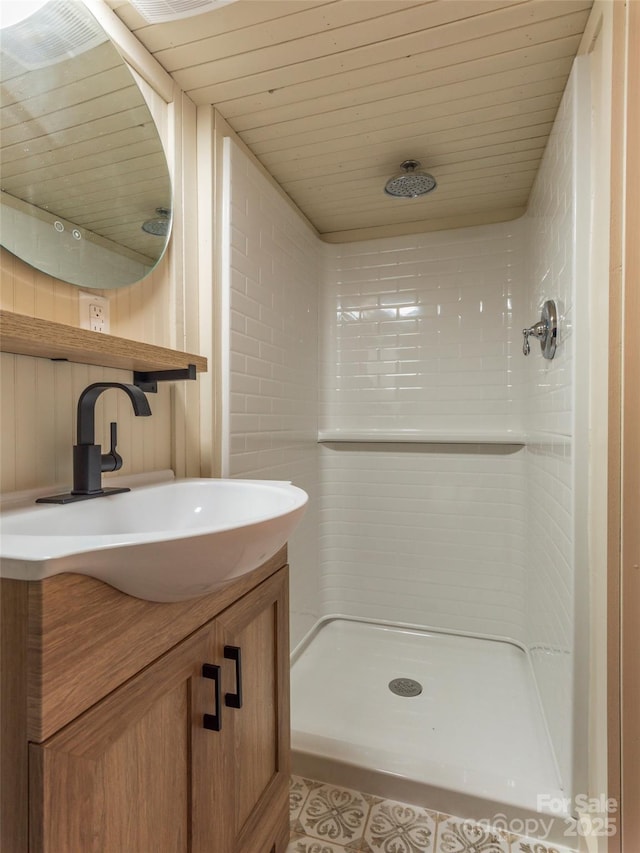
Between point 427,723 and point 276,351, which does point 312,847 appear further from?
point 276,351

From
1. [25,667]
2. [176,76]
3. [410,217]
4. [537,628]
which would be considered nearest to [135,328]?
[176,76]

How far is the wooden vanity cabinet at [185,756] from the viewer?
529mm

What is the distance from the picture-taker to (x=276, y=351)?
1812 mm

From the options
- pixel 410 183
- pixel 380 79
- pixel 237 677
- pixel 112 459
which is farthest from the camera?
pixel 410 183

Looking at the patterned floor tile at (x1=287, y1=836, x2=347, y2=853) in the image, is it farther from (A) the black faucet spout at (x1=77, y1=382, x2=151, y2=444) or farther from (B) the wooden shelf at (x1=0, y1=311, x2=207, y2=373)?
(B) the wooden shelf at (x1=0, y1=311, x2=207, y2=373)

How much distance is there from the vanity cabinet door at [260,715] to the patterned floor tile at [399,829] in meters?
0.24

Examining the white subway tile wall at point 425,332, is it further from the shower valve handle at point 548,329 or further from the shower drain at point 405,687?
the shower drain at point 405,687

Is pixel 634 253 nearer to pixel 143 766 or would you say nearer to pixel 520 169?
pixel 520 169

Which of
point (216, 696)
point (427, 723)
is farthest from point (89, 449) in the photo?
point (427, 723)

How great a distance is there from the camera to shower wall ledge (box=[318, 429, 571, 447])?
6.82ft

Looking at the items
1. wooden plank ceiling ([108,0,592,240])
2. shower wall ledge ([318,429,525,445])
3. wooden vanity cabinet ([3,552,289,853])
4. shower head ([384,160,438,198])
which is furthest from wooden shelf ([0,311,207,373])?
shower wall ledge ([318,429,525,445])

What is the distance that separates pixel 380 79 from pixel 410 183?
509 millimetres

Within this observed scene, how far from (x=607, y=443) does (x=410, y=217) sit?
62.2 inches

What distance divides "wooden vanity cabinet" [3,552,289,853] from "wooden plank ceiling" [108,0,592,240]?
1353 millimetres
